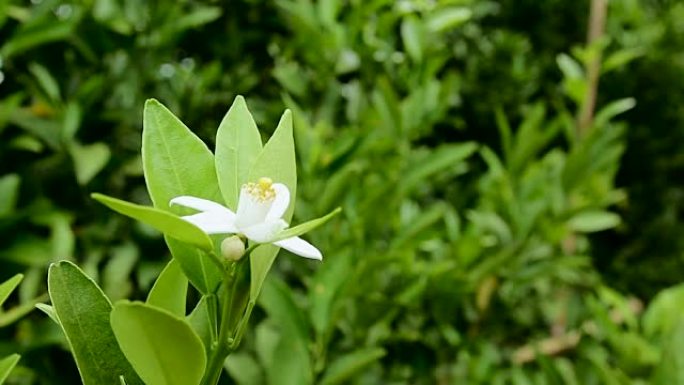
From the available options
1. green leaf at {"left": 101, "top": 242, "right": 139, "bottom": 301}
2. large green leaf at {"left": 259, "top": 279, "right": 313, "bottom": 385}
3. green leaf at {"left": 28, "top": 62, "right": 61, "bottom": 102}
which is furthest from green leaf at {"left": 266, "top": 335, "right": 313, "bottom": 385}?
green leaf at {"left": 28, "top": 62, "right": 61, "bottom": 102}

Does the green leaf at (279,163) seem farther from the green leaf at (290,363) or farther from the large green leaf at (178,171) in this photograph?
the green leaf at (290,363)

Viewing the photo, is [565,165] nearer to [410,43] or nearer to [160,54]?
[410,43]

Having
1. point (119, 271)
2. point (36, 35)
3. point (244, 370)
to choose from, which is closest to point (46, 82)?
point (36, 35)

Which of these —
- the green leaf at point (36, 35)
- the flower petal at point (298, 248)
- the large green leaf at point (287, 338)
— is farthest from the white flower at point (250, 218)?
the green leaf at point (36, 35)

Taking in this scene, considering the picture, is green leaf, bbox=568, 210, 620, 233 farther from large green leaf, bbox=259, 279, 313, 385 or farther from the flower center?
the flower center

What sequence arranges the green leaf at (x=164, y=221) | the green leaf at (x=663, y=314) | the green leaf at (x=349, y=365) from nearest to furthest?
the green leaf at (x=164, y=221), the green leaf at (x=349, y=365), the green leaf at (x=663, y=314)

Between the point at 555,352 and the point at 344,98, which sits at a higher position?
the point at 344,98

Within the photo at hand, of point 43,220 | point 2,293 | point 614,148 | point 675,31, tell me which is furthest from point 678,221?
point 2,293

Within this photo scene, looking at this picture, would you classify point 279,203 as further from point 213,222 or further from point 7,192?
point 7,192
